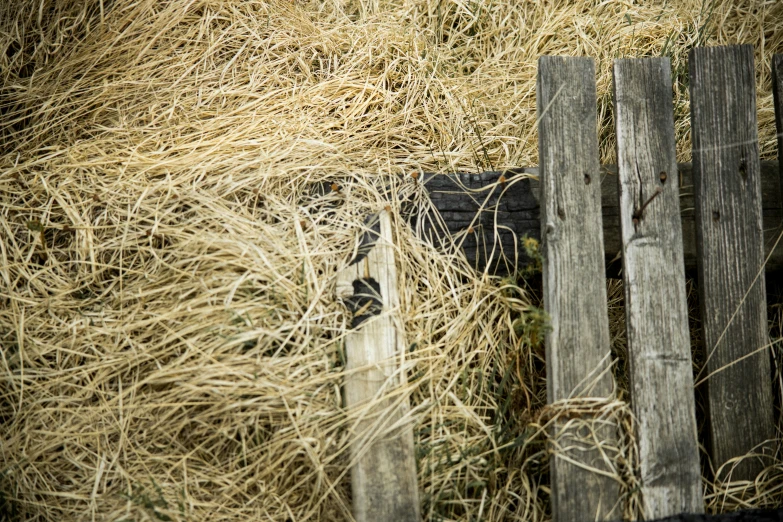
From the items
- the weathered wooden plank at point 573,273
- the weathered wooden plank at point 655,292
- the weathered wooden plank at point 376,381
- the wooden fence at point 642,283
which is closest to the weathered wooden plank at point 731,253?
the wooden fence at point 642,283

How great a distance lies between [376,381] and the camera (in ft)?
5.62

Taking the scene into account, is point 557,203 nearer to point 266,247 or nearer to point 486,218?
point 486,218

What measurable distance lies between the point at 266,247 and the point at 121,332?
503mm

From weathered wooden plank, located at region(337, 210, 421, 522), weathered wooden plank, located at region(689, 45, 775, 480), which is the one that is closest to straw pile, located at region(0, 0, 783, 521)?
weathered wooden plank, located at region(337, 210, 421, 522)

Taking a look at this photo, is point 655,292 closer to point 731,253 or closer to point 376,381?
point 731,253

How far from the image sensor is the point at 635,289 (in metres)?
1.78

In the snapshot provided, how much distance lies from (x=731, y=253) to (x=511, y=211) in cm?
69

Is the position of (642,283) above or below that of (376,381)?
above

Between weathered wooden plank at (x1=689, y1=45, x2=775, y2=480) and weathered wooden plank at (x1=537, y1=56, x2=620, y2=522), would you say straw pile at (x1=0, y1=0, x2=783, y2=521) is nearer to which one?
weathered wooden plank at (x1=537, y1=56, x2=620, y2=522)

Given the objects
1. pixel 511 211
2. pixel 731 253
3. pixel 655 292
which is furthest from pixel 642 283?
pixel 511 211

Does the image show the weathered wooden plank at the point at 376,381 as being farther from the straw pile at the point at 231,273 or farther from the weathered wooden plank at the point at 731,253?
the weathered wooden plank at the point at 731,253

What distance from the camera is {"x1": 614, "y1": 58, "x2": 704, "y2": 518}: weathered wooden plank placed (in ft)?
5.48

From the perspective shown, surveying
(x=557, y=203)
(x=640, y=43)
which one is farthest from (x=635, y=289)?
(x=640, y=43)

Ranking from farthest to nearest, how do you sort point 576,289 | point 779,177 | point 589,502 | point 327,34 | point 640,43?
point 640,43, point 327,34, point 779,177, point 576,289, point 589,502
